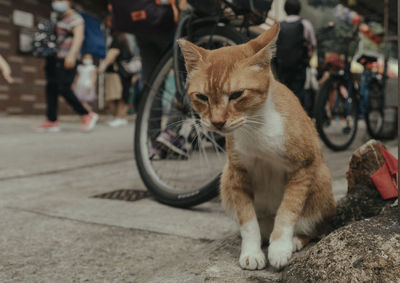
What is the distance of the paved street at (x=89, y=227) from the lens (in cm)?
148

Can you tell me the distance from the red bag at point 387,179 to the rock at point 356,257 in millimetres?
318

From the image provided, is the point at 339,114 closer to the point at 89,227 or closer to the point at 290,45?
the point at 290,45

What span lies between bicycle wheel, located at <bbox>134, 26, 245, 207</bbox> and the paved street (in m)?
0.13

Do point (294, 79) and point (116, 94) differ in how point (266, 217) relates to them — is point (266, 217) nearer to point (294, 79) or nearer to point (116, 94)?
point (294, 79)

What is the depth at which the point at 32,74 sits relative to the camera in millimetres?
10047

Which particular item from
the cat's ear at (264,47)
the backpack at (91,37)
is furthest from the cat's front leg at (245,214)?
the backpack at (91,37)

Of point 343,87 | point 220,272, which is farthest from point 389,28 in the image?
point 220,272

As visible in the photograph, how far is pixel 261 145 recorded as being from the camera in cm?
137

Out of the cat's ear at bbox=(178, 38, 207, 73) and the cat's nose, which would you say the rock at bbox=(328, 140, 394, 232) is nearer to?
the cat's nose

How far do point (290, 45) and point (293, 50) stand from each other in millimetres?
60

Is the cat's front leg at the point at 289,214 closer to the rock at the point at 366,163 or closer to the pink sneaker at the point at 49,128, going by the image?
the rock at the point at 366,163

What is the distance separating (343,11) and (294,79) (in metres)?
1.55

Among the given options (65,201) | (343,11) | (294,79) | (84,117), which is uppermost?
(343,11)

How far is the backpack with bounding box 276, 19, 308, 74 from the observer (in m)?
3.91
